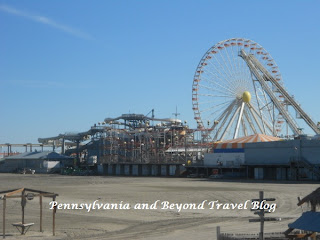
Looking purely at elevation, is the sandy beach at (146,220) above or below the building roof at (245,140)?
below

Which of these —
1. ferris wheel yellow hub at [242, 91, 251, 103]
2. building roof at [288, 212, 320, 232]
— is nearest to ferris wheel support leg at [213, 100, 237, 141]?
ferris wheel yellow hub at [242, 91, 251, 103]

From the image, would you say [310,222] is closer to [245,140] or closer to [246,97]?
[245,140]

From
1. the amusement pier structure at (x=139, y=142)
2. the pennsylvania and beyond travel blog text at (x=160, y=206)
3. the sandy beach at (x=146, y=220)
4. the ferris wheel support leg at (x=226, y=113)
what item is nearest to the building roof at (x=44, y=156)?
the amusement pier structure at (x=139, y=142)

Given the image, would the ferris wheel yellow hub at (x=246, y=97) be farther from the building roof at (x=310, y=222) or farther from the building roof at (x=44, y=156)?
the building roof at (x=310, y=222)

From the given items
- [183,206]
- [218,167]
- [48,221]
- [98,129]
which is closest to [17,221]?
[48,221]

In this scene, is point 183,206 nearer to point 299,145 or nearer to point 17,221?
point 17,221

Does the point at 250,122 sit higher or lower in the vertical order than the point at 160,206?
higher

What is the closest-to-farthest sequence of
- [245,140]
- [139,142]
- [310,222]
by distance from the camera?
[310,222] < [245,140] < [139,142]

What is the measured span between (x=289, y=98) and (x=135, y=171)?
28.3 metres

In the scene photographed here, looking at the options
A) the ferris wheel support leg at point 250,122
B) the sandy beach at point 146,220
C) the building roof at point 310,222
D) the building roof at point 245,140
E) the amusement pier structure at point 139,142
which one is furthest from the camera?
the amusement pier structure at point 139,142

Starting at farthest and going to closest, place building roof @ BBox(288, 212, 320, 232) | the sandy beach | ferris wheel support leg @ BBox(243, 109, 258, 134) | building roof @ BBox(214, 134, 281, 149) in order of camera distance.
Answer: ferris wheel support leg @ BBox(243, 109, 258, 134) < building roof @ BBox(214, 134, 281, 149) < the sandy beach < building roof @ BBox(288, 212, 320, 232)

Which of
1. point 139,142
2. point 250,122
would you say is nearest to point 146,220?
point 250,122

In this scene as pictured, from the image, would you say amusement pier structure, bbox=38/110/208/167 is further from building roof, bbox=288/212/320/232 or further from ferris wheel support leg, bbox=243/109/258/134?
building roof, bbox=288/212/320/232

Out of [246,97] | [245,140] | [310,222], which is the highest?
[246,97]
